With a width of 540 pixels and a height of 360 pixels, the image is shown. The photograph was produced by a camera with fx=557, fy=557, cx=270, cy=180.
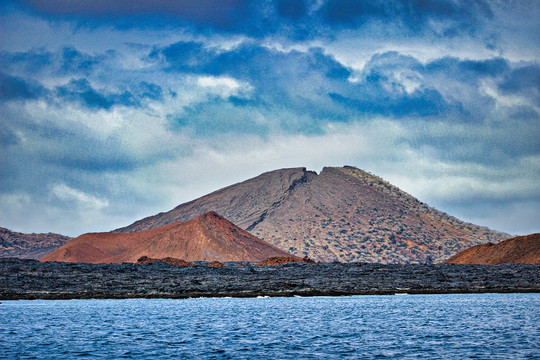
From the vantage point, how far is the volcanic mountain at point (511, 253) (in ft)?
391

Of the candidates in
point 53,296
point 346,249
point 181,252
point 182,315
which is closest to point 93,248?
point 181,252

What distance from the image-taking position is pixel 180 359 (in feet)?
92.3

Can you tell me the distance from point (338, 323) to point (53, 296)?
4924 centimetres

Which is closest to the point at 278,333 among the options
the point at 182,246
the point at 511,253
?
the point at 511,253

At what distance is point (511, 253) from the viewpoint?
403 feet

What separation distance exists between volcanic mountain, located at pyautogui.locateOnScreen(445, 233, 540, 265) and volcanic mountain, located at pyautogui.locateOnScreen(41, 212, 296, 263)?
2403 inches

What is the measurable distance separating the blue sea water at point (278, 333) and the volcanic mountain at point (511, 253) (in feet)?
213

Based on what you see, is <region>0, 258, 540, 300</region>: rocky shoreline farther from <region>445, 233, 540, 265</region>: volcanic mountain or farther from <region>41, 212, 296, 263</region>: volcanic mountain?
<region>41, 212, 296, 263</region>: volcanic mountain

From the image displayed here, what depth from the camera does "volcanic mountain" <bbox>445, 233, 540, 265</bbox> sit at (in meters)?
119

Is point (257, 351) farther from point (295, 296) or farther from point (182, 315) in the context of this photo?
point (295, 296)

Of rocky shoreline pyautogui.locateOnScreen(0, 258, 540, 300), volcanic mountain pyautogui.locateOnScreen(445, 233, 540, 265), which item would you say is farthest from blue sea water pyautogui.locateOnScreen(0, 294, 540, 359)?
volcanic mountain pyautogui.locateOnScreen(445, 233, 540, 265)

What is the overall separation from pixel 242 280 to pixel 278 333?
53698mm

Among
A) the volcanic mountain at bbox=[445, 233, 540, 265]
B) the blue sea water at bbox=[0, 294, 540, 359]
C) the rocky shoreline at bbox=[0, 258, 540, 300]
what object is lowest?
the blue sea water at bbox=[0, 294, 540, 359]

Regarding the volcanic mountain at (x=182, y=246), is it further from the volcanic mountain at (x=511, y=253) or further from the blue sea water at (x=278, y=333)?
the blue sea water at (x=278, y=333)
